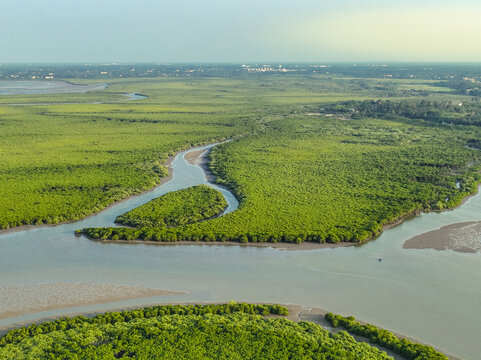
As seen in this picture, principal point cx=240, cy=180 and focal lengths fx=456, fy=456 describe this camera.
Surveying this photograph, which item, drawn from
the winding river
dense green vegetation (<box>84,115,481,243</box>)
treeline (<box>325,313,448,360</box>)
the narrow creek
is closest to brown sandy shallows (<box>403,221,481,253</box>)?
the winding river

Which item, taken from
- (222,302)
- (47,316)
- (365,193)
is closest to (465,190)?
(365,193)

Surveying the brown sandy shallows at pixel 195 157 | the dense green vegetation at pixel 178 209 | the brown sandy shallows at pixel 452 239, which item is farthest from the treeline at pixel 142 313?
the brown sandy shallows at pixel 195 157

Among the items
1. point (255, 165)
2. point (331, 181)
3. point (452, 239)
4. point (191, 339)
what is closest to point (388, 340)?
point (191, 339)

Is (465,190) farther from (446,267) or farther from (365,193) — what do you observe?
(446,267)

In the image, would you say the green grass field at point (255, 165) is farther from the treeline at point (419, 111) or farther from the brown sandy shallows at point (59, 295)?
the brown sandy shallows at point (59, 295)

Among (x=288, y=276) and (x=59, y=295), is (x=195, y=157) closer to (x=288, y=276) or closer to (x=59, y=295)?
(x=288, y=276)
